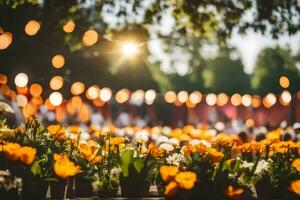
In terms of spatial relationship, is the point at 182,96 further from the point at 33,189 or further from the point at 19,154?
the point at 19,154

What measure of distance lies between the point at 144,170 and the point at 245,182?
101 centimetres

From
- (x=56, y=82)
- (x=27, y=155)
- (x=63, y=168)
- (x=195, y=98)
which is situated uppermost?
(x=195, y=98)

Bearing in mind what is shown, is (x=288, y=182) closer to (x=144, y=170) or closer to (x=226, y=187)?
(x=226, y=187)

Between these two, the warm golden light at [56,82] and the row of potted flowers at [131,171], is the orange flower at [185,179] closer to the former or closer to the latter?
the row of potted flowers at [131,171]

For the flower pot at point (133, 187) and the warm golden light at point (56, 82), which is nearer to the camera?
the flower pot at point (133, 187)

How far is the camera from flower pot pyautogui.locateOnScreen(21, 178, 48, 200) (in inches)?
194

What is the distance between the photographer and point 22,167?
4922mm

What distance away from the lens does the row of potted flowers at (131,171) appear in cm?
462

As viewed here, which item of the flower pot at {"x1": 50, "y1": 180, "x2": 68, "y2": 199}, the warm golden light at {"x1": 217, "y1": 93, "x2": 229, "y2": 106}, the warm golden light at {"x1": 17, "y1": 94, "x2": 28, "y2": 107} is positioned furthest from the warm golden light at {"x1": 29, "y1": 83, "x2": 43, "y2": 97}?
the flower pot at {"x1": 50, "y1": 180, "x2": 68, "y2": 199}

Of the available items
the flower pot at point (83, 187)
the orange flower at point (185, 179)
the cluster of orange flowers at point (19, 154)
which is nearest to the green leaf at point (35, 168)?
the cluster of orange flowers at point (19, 154)

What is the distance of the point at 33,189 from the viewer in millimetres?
4941

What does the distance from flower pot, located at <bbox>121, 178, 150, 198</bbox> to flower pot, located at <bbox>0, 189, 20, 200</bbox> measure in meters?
0.97

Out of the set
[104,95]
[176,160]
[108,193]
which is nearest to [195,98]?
[104,95]

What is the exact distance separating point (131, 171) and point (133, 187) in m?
0.15
